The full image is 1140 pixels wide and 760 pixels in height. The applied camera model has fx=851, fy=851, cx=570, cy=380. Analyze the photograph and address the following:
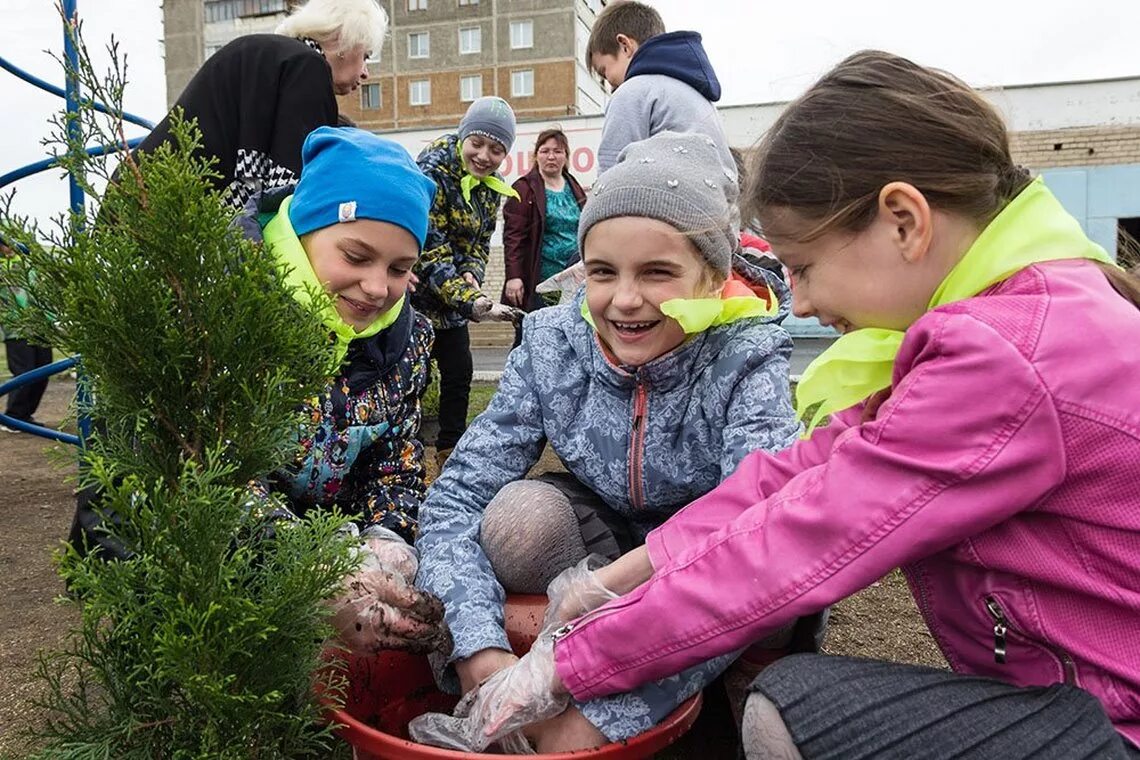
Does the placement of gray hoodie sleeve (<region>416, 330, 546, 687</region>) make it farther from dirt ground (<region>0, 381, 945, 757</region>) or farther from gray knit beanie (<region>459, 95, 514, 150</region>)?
gray knit beanie (<region>459, 95, 514, 150</region>)

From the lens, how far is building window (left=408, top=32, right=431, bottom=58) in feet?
143

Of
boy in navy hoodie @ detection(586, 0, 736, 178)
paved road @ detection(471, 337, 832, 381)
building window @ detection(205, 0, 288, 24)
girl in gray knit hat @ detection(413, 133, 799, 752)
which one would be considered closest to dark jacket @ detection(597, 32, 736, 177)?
boy in navy hoodie @ detection(586, 0, 736, 178)

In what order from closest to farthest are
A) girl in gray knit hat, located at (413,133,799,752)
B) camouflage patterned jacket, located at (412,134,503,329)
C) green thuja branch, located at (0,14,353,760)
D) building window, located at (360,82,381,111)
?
green thuja branch, located at (0,14,353,760), girl in gray knit hat, located at (413,133,799,752), camouflage patterned jacket, located at (412,134,503,329), building window, located at (360,82,381,111)

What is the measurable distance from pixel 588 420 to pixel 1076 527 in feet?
3.66

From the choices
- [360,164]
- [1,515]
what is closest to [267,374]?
[360,164]

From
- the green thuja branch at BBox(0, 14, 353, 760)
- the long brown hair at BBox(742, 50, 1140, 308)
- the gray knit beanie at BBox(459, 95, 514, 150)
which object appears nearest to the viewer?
the green thuja branch at BBox(0, 14, 353, 760)

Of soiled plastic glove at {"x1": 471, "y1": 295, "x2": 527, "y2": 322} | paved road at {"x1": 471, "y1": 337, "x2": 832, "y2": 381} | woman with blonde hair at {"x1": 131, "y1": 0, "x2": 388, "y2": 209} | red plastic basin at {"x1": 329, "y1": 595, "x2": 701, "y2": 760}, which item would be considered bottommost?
paved road at {"x1": 471, "y1": 337, "x2": 832, "y2": 381}

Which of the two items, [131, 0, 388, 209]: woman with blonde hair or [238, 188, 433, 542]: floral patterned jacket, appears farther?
[131, 0, 388, 209]: woman with blonde hair

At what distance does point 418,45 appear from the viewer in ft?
144

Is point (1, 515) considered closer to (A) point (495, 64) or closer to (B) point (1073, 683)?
(B) point (1073, 683)

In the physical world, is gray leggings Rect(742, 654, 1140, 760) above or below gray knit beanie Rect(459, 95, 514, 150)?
below

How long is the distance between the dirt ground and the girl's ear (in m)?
1.64

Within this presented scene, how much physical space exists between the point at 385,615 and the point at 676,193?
41.4 inches

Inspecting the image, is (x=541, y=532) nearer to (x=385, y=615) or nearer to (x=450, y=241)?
(x=385, y=615)
